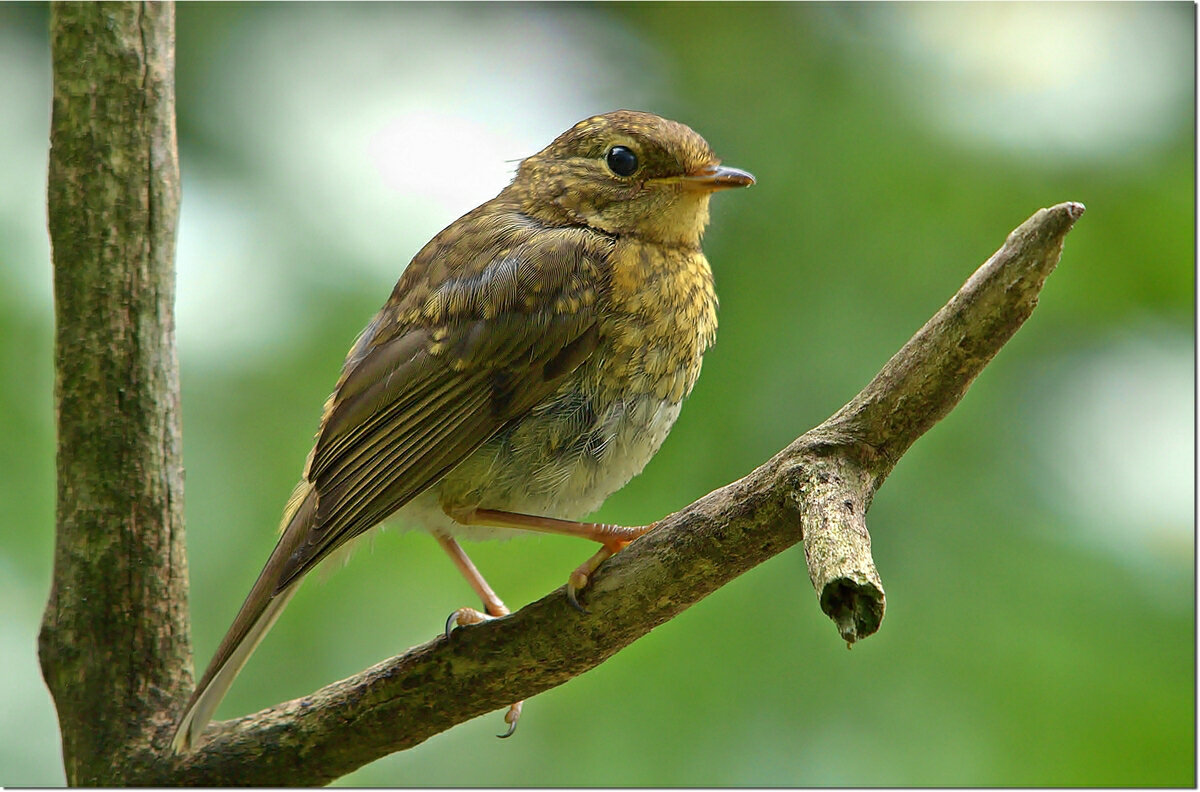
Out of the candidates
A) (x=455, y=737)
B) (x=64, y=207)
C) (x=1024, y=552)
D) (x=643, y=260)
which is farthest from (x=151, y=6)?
(x=1024, y=552)

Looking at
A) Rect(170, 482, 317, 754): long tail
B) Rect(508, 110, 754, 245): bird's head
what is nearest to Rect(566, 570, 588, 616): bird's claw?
Rect(170, 482, 317, 754): long tail

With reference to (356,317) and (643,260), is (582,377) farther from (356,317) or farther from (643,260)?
(356,317)

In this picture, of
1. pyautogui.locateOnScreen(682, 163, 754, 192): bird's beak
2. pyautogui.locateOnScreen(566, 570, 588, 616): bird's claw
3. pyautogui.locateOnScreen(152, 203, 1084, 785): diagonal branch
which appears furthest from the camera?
pyautogui.locateOnScreen(682, 163, 754, 192): bird's beak

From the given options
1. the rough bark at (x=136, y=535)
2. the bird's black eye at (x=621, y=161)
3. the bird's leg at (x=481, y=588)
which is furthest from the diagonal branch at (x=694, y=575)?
the bird's black eye at (x=621, y=161)

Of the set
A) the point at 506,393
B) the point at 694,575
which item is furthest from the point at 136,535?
the point at 694,575

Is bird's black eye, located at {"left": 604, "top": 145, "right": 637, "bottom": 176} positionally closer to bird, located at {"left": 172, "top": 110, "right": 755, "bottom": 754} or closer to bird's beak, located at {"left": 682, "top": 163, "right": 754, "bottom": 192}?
bird, located at {"left": 172, "top": 110, "right": 755, "bottom": 754}

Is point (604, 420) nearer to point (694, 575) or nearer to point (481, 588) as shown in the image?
point (694, 575)

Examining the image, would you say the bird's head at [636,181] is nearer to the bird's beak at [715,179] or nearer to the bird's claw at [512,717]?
the bird's beak at [715,179]
